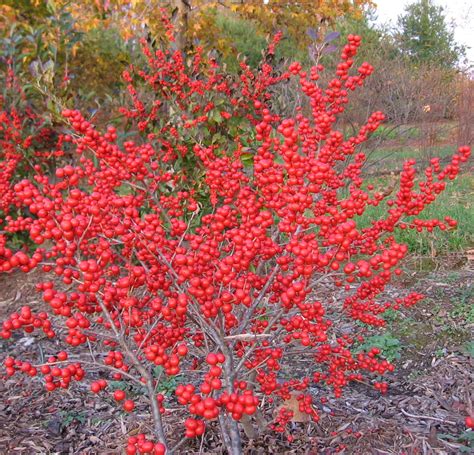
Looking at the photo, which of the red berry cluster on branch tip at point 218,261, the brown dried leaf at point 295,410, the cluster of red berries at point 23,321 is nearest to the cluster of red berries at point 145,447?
the red berry cluster on branch tip at point 218,261

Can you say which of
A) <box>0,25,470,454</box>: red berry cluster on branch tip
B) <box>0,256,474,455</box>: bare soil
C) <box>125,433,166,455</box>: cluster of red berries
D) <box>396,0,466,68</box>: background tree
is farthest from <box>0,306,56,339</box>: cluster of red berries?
<box>396,0,466,68</box>: background tree

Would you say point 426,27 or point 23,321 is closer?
point 23,321

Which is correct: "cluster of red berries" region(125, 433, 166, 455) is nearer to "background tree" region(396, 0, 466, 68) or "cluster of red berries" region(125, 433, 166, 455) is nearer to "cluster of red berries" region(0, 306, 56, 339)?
"cluster of red berries" region(0, 306, 56, 339)

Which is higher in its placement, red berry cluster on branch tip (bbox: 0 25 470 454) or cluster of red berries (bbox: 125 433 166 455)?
red berry cluster on branch tip (bbox: 0 25 470 454)

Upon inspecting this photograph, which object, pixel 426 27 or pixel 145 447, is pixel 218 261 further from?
pixel 426 27

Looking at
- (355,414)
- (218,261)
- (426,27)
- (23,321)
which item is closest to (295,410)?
(355,414)

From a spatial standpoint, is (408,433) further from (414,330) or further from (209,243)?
(209,243)

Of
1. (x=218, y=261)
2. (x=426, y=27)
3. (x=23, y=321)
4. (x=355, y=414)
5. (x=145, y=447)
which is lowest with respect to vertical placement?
(x=355, y=414)

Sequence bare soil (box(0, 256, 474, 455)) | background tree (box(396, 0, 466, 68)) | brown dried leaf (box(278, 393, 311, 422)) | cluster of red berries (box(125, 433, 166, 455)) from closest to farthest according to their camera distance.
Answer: cluster of red berries (box(125, 433, 166, 455)), bare soil (box(0, 256, 474, 455)), brown dried leaf (box(278, 393, 311, 422)), background tree (box(396, 0, 466, 68))

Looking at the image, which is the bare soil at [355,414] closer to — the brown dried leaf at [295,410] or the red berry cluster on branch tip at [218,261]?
the brown dried leaf at [295,410]

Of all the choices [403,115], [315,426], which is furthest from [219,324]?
[403,115]

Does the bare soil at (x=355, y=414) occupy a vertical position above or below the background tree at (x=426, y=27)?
below

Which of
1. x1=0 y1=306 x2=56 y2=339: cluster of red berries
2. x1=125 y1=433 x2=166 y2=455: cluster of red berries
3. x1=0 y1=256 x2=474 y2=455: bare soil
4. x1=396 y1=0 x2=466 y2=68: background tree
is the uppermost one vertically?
x1=396 y1=0 x2=466 y2=68: background tree

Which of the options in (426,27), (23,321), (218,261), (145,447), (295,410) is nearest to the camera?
(145,447)
